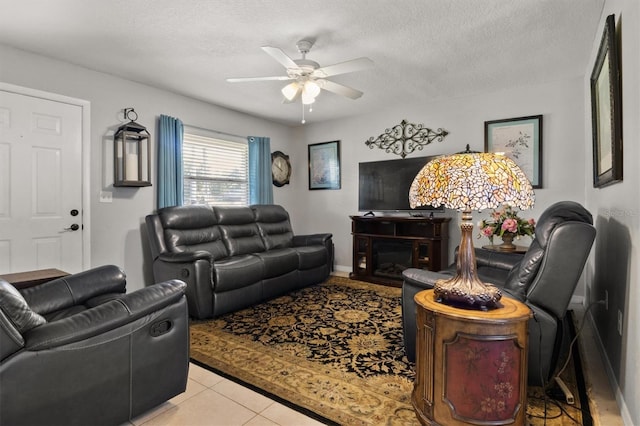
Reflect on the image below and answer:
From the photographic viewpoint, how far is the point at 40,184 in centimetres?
313

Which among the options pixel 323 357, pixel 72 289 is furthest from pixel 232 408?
pixel 72 289

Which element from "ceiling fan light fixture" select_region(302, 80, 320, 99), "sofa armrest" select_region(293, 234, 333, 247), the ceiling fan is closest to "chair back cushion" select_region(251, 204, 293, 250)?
"sofa armrest" select_region(293, 234, 333, 247)

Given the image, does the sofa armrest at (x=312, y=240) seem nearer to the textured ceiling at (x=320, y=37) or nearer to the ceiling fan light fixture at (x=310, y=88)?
the textured ceiling at (x=320, y=37)

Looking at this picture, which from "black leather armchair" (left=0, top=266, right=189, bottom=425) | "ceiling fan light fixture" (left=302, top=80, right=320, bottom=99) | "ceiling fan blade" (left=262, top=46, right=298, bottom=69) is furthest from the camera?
"ceiling fan light fixture" (left=302, top=80, right=320, bottom=99)

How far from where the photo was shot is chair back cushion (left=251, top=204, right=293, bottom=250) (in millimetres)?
4594

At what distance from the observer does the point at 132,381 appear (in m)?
1.59

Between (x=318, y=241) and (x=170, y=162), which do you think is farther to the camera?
(x=318, y=241)

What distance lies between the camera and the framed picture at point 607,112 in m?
1.86

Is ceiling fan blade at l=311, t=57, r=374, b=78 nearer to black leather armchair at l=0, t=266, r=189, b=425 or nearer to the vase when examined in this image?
black leather armchair at l=0, t=266, r=189, b=425

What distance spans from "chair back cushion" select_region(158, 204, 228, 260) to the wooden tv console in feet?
6.31

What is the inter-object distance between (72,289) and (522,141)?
4543 millimetres

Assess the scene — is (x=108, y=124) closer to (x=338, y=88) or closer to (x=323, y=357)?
(x=338, y=88)

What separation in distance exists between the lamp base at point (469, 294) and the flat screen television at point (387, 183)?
9.94ft

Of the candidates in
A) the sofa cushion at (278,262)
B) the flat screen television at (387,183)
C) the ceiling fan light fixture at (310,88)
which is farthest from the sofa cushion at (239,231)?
the ceiling fan light fixture at (310,88)
